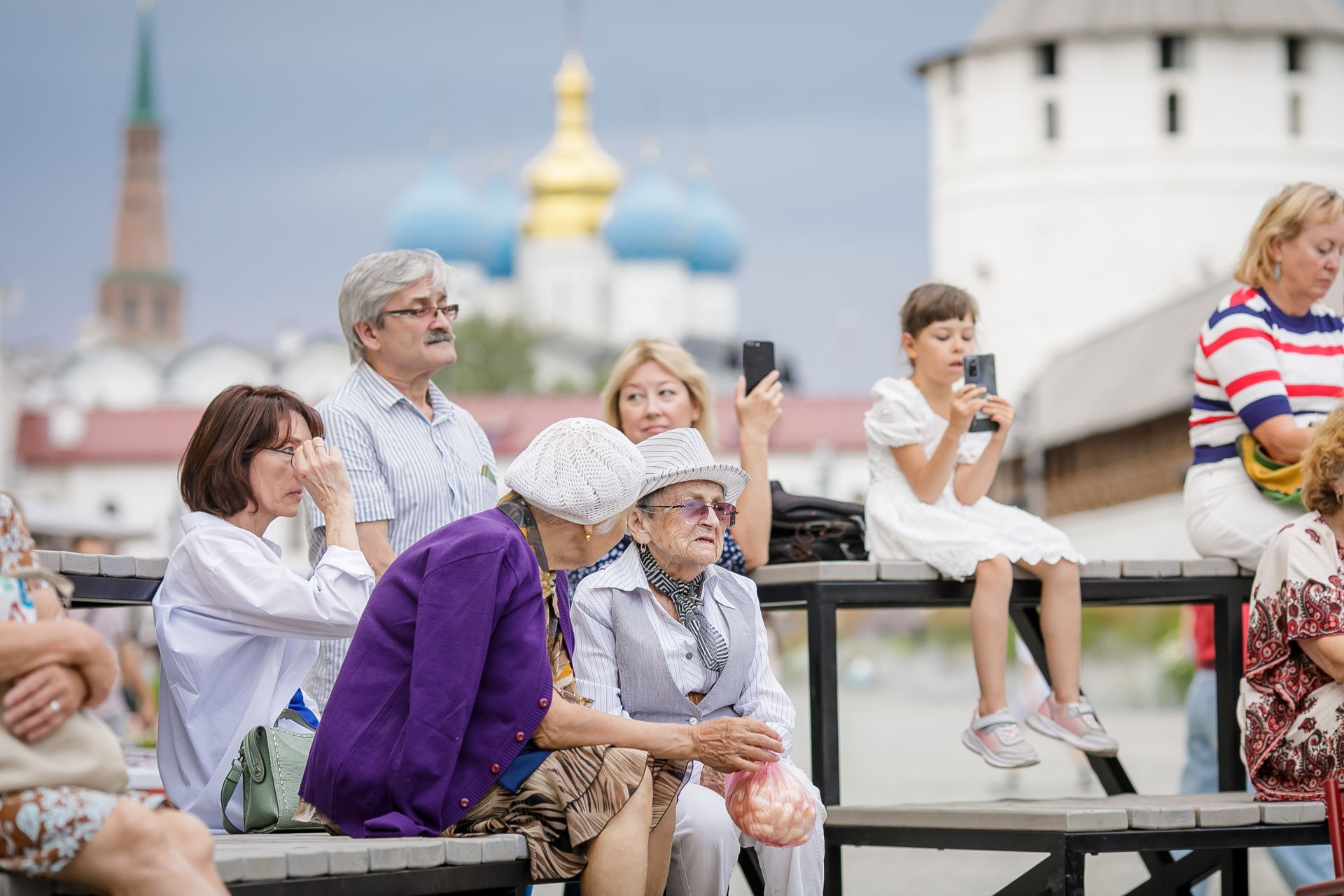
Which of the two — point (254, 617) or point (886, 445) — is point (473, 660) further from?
point (886, 445)

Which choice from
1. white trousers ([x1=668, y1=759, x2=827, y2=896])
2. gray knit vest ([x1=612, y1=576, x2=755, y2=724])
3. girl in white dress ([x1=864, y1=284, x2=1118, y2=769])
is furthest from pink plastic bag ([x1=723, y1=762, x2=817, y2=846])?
girl in white dress ([x1=864, y1=284, x2=1118, y2=769])

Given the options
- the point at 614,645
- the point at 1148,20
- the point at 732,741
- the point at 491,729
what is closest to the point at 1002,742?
the point at 614,645

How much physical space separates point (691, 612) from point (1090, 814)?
106 centimetres

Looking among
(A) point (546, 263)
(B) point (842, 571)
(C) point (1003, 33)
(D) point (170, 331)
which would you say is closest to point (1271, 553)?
(B) point (842, 571)

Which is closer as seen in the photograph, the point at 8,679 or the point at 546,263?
the point at 8,679

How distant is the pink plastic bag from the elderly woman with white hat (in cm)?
21

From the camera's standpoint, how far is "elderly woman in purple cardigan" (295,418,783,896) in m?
4.09

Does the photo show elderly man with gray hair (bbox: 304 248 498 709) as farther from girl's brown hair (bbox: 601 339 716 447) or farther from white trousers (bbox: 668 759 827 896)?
white trousers (bbox: 668 759 827 896)

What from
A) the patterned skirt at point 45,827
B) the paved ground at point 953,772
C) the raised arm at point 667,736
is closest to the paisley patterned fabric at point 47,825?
the patterned skirt at point 45,827

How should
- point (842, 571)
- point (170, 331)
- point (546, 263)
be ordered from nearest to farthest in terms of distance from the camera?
point (842, 571) → point (546, 263) → point (170, 331)

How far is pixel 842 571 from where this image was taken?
18.9 feet

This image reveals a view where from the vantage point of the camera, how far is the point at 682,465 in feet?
15.9

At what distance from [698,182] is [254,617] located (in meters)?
98.1

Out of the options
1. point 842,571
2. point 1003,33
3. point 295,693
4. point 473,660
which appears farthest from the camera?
point 1003,33
